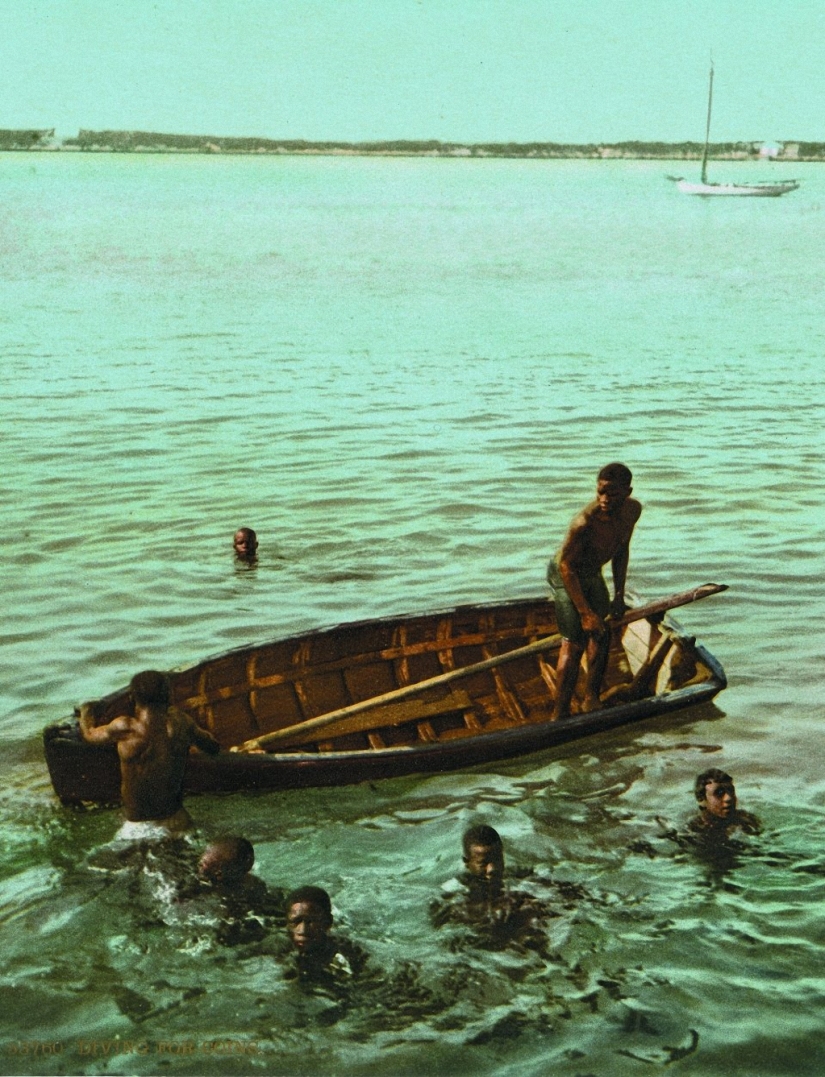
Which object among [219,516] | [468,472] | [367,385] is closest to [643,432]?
[468,472]

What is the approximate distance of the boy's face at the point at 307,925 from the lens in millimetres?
6508

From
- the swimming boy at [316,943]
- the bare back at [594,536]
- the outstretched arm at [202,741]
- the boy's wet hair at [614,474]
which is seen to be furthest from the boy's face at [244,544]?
the swimming boy at [316,943]

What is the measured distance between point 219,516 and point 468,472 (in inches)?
158

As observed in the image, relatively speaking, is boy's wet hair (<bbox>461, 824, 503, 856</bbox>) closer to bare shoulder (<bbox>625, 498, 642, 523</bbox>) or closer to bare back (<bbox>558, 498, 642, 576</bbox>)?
bare back (<bbox>558, 498, 642, 576</bbox>)

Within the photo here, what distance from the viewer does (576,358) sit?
30.2 metres

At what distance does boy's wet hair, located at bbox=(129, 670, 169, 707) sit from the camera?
24.4 ft

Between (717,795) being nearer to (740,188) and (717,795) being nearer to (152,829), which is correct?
(152,829)

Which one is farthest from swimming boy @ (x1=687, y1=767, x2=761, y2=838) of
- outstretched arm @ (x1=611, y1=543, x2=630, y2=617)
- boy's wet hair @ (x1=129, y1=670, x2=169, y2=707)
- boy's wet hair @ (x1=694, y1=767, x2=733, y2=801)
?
boy's wet hair @ (x1=129, y1=670, x2=169, y2=707)

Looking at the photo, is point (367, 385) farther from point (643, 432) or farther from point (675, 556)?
point (675, 556)

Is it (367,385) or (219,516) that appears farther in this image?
(367,385)

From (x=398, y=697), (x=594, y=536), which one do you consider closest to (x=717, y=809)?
(x=594, y=536)

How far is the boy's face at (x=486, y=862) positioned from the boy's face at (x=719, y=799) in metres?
1.55

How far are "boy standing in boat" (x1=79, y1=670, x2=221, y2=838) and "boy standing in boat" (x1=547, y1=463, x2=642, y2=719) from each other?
9.61ft

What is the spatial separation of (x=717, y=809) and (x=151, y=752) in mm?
3474
